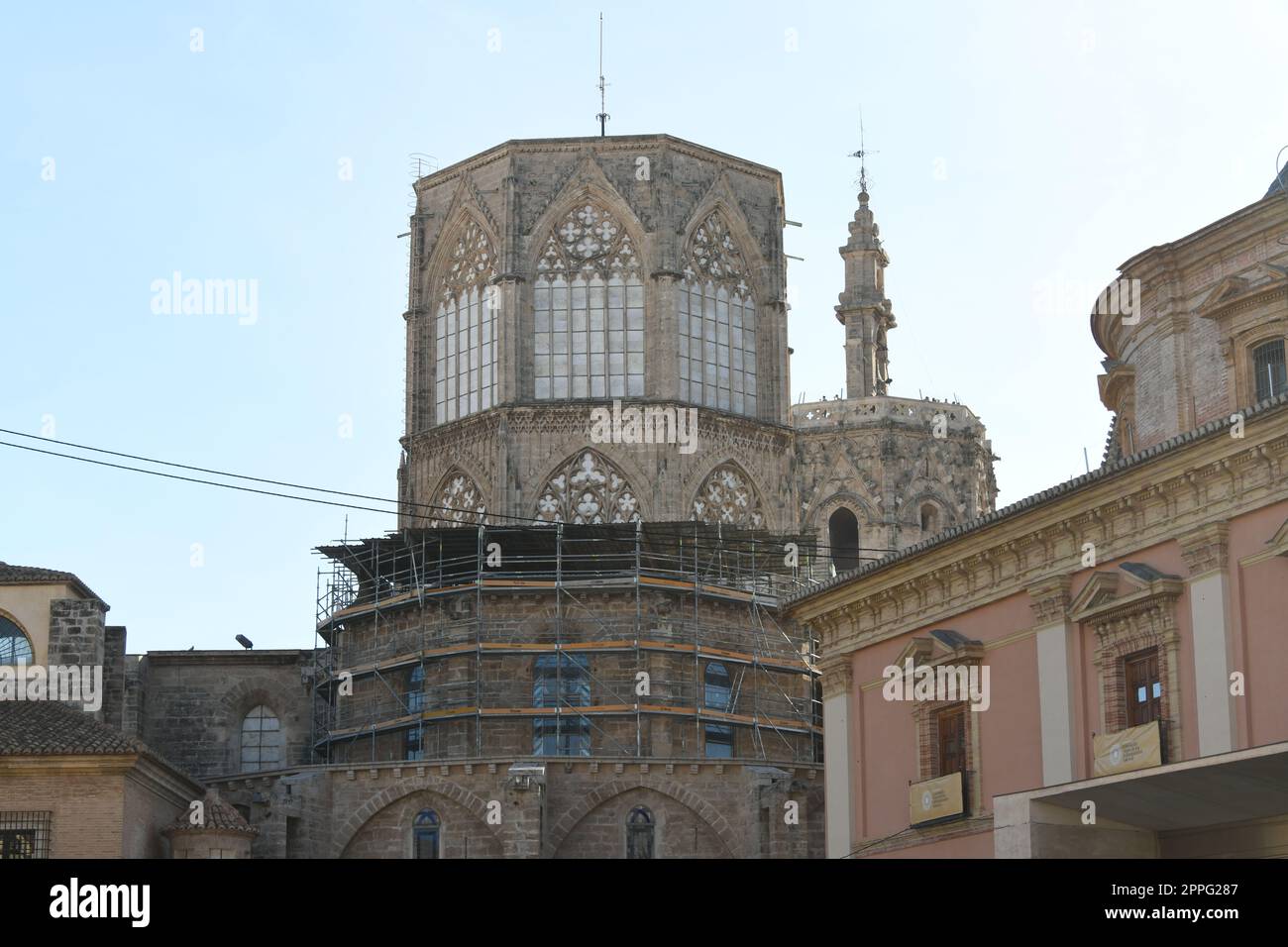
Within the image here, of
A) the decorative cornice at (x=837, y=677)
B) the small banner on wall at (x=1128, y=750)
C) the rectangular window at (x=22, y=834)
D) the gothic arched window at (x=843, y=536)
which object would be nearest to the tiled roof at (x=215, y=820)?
the rectangular window at (x=22, y=834)

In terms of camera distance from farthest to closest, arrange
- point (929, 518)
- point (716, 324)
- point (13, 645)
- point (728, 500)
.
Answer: point (929, 518) → point (716, 324) → point (728, 500) → point (13, 645)

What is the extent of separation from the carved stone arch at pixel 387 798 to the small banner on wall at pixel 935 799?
14.9 metres

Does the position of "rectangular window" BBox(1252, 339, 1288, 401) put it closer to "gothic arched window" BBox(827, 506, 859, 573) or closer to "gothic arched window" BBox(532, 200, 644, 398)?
"gothic arched window" BBox(532, 200, 644, 398)

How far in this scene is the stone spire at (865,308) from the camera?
72562 mm

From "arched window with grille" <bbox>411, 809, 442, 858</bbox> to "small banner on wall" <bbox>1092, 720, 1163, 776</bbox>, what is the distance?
66.0 feet

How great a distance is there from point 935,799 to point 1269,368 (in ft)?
30.6

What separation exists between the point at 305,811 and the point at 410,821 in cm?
236

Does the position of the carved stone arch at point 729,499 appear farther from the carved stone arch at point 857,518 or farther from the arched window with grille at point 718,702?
the carved stone arch at point 857,518

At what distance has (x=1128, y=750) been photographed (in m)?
30.6

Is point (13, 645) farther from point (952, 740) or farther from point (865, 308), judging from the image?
point (865, 308)

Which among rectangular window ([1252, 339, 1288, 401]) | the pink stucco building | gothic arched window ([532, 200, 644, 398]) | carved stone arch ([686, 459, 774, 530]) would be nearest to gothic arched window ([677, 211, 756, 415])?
gothic arched window ([532, 200, 644, 398])

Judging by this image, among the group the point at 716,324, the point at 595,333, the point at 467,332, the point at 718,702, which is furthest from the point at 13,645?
the point at 716,324
